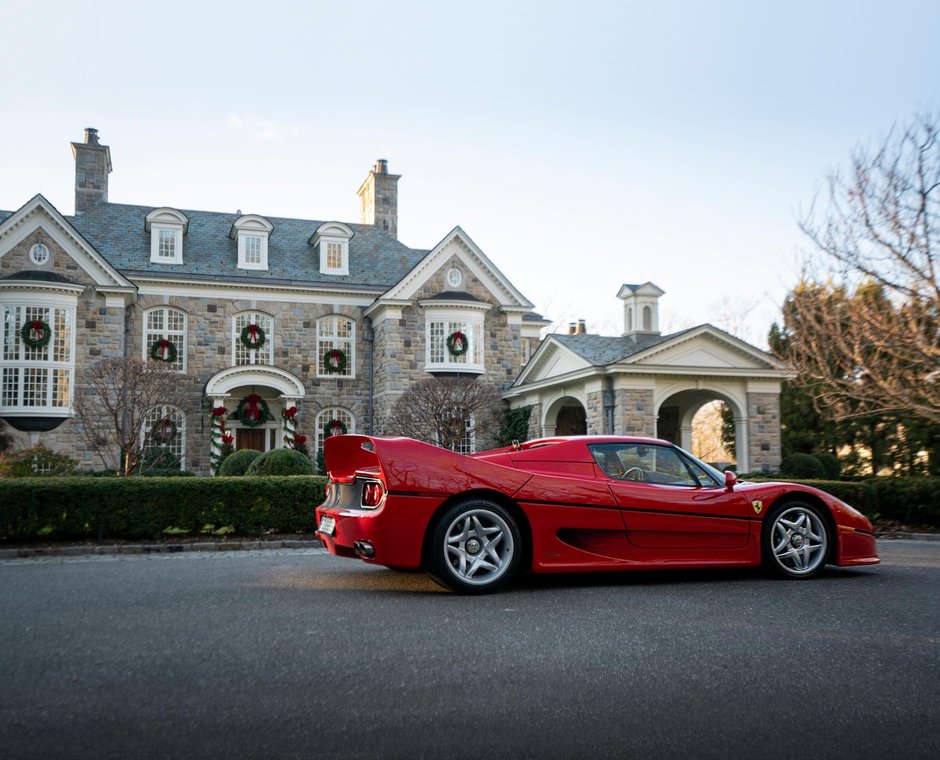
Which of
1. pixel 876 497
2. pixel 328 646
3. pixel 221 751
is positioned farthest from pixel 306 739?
pixel 876 497

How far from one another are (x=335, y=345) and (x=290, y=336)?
162 cm

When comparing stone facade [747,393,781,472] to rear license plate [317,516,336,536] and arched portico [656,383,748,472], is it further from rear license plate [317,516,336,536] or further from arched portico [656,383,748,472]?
rear license plate [317,516,336,536]

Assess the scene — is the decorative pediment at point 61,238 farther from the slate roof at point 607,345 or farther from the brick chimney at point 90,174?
the slate roof at point 607,345

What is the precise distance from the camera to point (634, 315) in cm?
2539

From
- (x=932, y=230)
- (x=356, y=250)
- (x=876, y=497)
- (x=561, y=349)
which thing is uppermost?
(x=356, y=250)

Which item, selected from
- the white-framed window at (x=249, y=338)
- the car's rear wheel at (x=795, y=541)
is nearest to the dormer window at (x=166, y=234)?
the white-framed window at (x=249, y=338)

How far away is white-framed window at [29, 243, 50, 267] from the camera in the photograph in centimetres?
2684

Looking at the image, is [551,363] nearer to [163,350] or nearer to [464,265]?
[464,265]

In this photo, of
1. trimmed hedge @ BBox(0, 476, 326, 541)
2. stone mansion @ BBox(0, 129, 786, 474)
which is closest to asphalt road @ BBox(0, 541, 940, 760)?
trimmed hedge @ BBox(0, 476, 326, 541)

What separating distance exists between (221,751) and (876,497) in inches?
588

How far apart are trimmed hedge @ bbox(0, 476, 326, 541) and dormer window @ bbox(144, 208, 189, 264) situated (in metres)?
19.3

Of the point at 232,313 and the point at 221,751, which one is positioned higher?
the point at 232,313

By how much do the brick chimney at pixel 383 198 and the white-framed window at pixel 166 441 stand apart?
38.1ft

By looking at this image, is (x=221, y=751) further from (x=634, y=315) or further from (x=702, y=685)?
(x=634, y=315)
